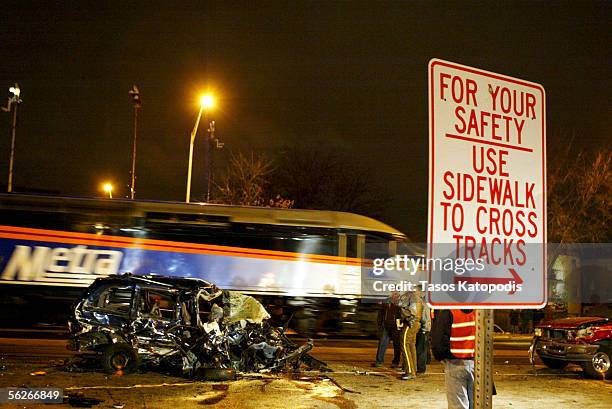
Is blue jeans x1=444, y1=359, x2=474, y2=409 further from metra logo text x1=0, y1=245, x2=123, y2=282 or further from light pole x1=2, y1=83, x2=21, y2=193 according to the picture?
light pole x1=2, y1=83, x2=21, y2=193

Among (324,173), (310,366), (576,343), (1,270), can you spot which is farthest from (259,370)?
(324,173)

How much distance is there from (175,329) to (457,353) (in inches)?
250

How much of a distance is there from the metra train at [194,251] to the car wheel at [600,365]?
7950 millimetres

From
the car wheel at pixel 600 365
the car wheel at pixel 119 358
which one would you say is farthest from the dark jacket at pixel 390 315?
the car wheel at pixel 119 358

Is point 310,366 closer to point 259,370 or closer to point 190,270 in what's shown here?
point 259,370

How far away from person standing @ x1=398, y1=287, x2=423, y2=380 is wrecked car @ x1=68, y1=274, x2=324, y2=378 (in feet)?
5.59

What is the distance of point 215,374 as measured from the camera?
10.5 meters

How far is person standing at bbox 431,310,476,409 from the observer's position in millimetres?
5422

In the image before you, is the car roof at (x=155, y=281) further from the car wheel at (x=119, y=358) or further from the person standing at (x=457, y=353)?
the person standing at (x=457, y=353)

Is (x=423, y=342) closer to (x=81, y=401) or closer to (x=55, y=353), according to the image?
(x=81, y=401)

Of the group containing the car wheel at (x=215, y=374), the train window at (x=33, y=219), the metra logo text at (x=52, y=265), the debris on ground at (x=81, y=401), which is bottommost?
the debris on ground at (x=81, y=401)

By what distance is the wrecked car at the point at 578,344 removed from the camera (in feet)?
41.3

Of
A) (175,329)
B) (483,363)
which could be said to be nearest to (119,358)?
(175,329)

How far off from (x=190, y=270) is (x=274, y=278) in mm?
2465
